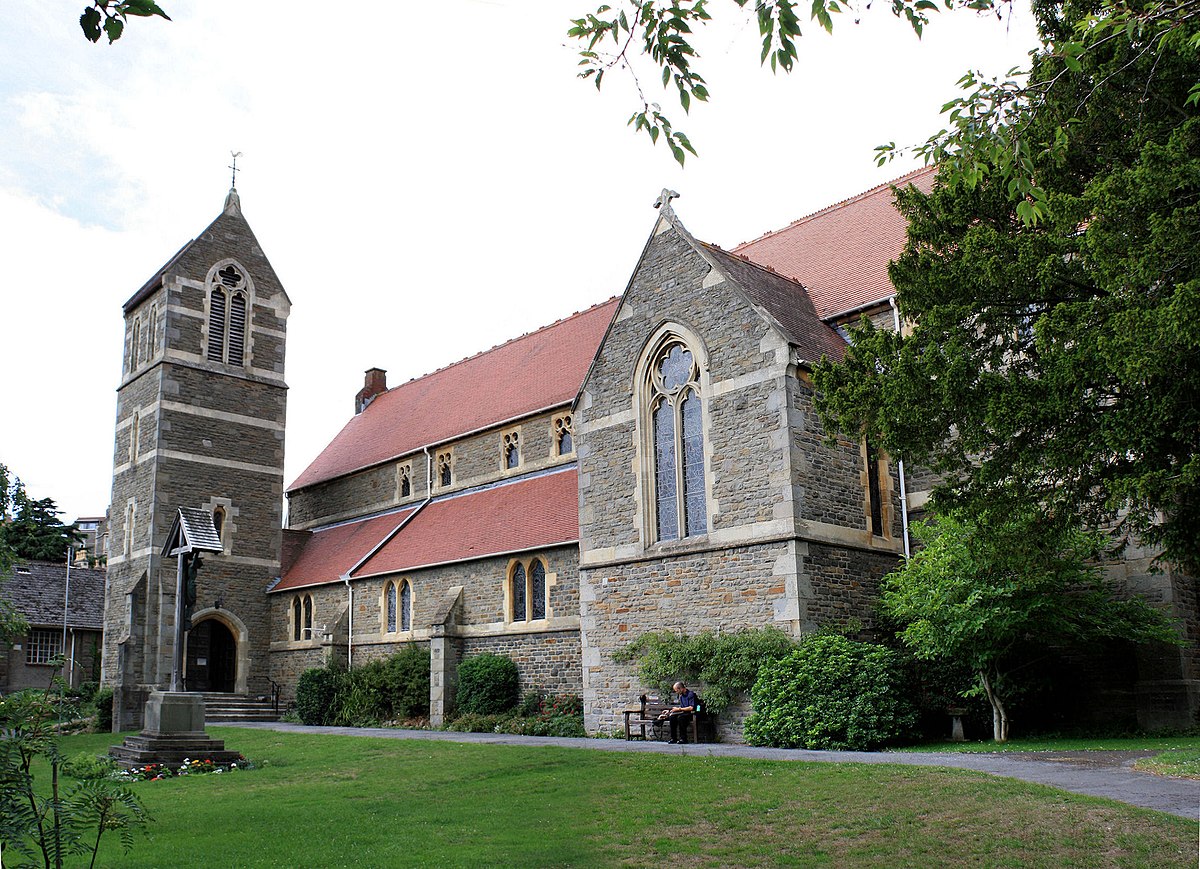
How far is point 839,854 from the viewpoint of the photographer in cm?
799

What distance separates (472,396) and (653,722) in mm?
16225

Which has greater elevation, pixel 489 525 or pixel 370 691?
pixel 489 525

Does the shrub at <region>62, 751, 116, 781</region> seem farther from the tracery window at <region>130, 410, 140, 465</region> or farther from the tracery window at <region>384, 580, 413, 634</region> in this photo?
the tracery window at <region>130, 410, 140, 465</region>

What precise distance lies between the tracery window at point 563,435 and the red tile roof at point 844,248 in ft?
21.0

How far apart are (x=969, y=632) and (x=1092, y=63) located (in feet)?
25.4

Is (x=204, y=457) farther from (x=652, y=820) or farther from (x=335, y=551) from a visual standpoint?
(x=652, y=820)

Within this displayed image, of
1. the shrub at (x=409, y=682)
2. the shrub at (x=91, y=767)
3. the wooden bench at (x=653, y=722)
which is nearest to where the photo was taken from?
the shrub at (x=91, y=767)

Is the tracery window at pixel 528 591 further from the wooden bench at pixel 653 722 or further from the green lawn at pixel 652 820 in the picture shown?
the green lawn at pixel 652 820

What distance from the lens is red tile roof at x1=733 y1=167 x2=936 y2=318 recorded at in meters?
21.6

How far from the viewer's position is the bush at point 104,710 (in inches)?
1159

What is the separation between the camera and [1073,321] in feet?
36.7

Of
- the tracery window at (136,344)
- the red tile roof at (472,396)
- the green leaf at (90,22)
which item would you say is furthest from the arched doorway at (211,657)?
the green leaf at (90,22)

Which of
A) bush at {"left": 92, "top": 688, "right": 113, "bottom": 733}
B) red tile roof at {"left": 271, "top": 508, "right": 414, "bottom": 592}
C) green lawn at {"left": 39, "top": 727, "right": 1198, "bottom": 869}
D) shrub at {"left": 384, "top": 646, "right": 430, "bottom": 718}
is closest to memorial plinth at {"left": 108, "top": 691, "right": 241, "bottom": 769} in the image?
green lawn at {"left": 39, "top": 727, "right": 1198, "bottom": 869}

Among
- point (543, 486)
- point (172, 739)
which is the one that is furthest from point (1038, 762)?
point (543, 486)
